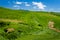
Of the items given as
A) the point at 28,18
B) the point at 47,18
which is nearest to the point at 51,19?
the point at 47,18

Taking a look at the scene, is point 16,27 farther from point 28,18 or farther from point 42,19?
point 42,19

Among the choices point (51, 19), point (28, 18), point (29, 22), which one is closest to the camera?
point (29, 22)

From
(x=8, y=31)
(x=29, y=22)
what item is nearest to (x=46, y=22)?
(x=29, y=22)

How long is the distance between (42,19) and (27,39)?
46.6 meters

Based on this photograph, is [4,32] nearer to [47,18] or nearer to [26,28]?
[26,28]

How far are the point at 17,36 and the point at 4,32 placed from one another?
6.59 m

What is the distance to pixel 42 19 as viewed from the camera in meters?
115

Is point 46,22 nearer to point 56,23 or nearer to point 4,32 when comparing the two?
point 56,23

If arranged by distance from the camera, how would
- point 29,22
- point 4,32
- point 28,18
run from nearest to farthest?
1. point 4,32
2. point 29,22
3. point 28,18

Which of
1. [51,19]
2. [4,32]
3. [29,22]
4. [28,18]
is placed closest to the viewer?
[4,32]

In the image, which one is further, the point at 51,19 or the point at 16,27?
the point at 51,19

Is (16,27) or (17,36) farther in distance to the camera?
(16,27)

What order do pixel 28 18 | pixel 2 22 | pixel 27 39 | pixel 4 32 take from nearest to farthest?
pixel 27 39, pixel 4 32, pixel 2 22, pixel 28 18

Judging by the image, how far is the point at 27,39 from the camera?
6925 centimetres
